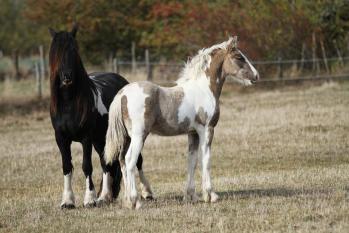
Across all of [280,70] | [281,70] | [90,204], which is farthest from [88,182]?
[281,70]

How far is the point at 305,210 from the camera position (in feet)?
32.2

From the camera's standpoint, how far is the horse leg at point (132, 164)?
10.6 metres

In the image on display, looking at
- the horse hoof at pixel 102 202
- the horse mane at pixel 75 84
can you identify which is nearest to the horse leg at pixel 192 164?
the horse hoof at pixel 102 202

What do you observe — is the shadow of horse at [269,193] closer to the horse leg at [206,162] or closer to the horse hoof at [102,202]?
the horse leg at [206,162]

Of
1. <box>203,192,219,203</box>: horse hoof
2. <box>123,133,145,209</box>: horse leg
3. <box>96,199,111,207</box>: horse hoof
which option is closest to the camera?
<box>123,133,145,209</box>: horse leg

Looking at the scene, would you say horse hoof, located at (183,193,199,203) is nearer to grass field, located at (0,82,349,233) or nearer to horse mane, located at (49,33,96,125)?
grass field, located at (0,82,349,233)

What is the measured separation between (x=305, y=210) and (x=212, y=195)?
5.28 ft

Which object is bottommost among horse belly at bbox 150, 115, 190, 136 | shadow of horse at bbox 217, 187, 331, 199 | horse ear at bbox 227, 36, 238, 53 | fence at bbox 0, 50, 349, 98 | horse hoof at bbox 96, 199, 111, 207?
fence at bbox 0, 50, 349, 98

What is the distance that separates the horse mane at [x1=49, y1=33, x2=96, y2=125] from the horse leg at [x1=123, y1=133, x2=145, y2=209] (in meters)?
1.04

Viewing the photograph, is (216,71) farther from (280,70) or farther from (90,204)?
(280,70)

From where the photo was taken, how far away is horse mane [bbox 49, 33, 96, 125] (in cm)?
1105

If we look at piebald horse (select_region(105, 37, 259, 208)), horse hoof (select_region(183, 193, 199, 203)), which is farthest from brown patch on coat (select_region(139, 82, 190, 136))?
horse hoof (select_region(183, 193, 199, 203))

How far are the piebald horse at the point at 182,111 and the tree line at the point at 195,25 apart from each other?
809 inches

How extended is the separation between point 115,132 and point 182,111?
0.95 metres
